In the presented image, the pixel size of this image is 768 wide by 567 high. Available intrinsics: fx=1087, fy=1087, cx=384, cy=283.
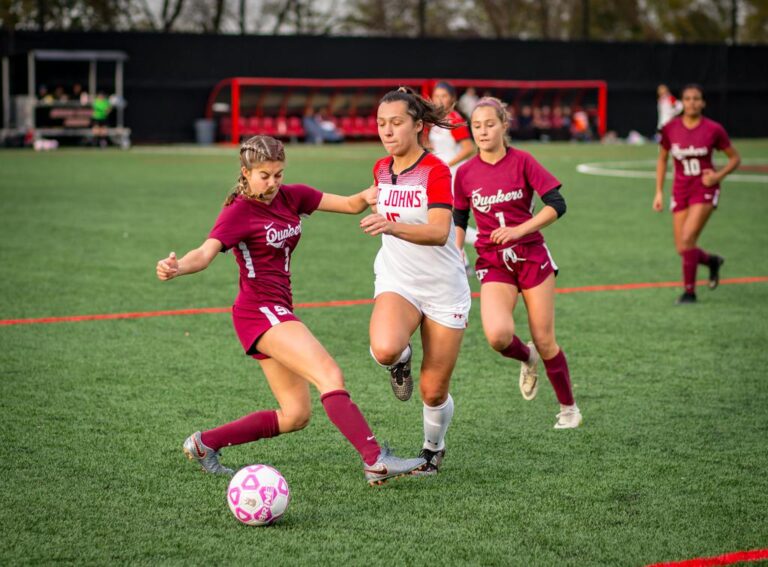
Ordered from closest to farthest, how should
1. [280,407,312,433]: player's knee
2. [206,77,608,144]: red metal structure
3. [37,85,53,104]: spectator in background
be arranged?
[280,407,312,433]: player's knee → [37,85,53,104]: spectator in background → [206,77,608,144]: red metal structure

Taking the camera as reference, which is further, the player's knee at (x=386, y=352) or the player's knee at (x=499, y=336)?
the player's knee at (x=499, y=336)

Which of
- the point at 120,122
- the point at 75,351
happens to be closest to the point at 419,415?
the point at 75,351

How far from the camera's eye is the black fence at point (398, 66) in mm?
36062

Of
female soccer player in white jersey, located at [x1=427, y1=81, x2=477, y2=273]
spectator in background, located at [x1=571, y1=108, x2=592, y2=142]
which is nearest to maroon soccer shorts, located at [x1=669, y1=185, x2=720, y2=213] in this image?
female soccer player in white jersey, located at [x1=427, y1=81, x2=477, y2=273]

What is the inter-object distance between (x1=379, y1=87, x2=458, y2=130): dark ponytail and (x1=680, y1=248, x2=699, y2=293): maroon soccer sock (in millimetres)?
5274

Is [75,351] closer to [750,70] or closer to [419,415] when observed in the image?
[419,415]

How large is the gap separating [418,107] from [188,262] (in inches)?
57.7

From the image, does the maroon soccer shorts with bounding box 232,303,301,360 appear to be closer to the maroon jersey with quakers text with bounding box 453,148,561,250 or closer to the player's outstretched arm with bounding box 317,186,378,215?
the player's outstretched arm with bounding box 317,186,378,215

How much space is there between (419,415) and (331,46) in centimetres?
3355

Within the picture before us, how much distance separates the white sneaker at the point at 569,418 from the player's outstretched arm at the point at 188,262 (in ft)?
7.83

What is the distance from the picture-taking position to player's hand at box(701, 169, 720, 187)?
33.8 feet

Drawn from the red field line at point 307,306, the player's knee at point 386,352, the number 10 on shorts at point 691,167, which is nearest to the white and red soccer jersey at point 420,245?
the player's knee at point 386,352

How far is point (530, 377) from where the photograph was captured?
662 cm

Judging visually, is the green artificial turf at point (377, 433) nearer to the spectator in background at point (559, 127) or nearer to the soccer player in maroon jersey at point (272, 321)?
the soccer player in maroon jersey at point (272, 321)
